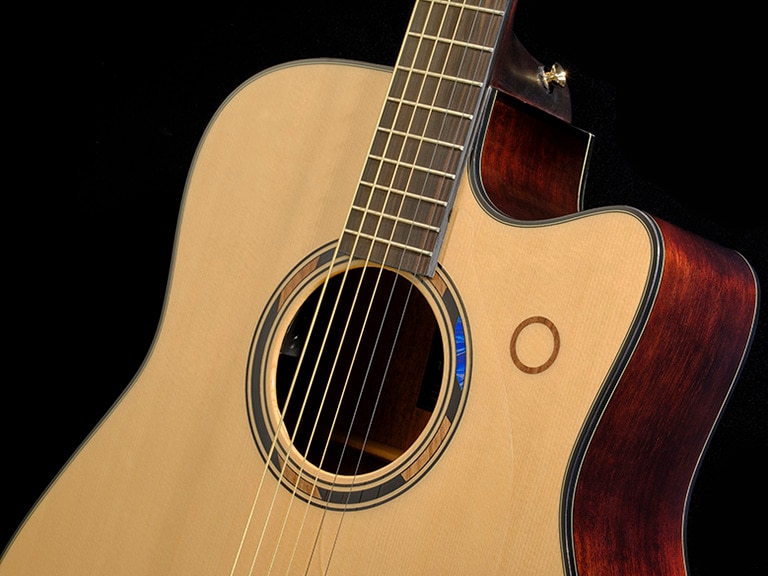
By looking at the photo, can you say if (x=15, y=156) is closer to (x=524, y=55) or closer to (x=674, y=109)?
(x=524, y=55)

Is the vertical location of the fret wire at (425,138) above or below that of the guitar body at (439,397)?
above

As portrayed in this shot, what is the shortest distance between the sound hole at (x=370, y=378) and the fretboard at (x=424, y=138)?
0.41ft

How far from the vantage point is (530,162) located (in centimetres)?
97

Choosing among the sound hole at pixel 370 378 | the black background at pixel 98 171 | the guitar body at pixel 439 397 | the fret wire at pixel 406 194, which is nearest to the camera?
the guitar body at pixel 439 397

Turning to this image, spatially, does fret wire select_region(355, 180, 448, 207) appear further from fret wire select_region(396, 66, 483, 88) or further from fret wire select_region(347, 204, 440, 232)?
fret wire select_region(396, 66, 483, 88)

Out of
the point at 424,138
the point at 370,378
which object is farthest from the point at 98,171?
the point at 424,138

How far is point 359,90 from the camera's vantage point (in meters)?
0.95

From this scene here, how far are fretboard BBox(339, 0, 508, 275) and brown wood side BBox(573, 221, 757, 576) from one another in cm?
22

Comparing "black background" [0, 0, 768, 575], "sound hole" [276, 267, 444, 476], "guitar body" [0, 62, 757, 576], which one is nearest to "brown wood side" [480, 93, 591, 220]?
"guitar body" [0, 62, 757, 576]

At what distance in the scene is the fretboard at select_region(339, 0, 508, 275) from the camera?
2.84 ft

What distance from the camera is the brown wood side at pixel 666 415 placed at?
76 cm

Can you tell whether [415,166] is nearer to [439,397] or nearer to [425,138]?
[425,138]

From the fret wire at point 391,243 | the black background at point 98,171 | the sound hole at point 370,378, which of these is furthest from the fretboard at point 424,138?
the black background at point 98,171

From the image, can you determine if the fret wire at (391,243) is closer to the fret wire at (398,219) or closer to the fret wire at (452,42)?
the fret wire at (398,219)
